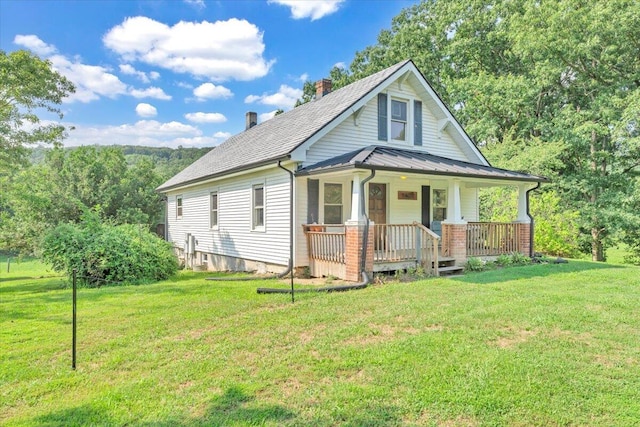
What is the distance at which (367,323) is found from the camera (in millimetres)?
5387

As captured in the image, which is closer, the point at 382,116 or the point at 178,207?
the point at 382,116

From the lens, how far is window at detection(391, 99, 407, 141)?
11.9 m

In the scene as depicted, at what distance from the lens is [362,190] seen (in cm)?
846

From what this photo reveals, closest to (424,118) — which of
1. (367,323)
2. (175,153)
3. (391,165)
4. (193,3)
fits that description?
(391,165)

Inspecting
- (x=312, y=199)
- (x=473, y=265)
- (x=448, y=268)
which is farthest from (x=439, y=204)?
(x=312, y=199)

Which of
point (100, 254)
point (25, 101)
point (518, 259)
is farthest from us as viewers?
point (25, 101)

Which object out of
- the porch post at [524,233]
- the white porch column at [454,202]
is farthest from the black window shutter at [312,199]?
the porch post at [524,233]

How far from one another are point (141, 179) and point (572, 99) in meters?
26.8

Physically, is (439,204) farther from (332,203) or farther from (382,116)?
(332,203)

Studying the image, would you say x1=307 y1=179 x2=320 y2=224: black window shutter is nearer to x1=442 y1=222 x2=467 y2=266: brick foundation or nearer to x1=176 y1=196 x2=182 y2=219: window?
x1=442 y1=222 x2=467 y2=266: brick foundation

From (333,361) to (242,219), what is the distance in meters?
8.86

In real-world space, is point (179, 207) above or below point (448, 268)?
above

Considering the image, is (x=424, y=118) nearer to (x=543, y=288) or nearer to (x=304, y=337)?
(x=543, y=288)

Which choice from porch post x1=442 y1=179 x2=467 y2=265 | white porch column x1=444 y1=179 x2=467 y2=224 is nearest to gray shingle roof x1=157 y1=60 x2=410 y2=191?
white porch column x1=444 y1=179 x2=467 y2=224
